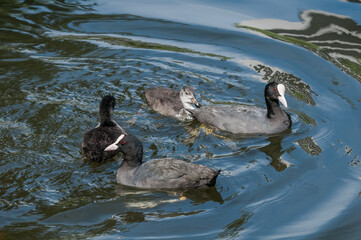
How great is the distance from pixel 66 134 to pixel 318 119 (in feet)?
12.7

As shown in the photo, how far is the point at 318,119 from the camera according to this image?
372 inches

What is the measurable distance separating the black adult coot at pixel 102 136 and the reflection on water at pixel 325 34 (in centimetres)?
485

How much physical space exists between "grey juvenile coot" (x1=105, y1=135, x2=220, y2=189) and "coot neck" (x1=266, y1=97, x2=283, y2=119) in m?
2.41

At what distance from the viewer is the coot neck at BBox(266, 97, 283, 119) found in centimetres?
925

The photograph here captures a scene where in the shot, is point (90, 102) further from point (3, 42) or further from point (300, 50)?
point (300, 50)

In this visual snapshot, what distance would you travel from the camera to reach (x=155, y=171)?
7301 millimetres

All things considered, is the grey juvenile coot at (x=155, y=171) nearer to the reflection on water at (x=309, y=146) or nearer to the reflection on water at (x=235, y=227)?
the reflection on water at (x=235, y=227)

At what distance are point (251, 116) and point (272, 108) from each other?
0.40 m

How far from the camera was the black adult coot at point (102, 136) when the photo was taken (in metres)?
7.79

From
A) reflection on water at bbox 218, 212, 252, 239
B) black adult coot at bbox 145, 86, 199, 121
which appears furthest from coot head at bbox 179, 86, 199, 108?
reflection on water at bbox 218, 212, 252, 239

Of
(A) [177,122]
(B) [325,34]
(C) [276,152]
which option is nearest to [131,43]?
(A) [177,122]

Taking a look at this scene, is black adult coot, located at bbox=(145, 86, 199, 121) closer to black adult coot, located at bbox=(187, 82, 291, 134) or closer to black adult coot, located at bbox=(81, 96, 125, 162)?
black adult coot, located at bbox=(187, 82, 291, 134)

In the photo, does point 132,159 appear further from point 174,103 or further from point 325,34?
point 325,34

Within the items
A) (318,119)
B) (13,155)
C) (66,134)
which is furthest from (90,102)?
(318,119)
